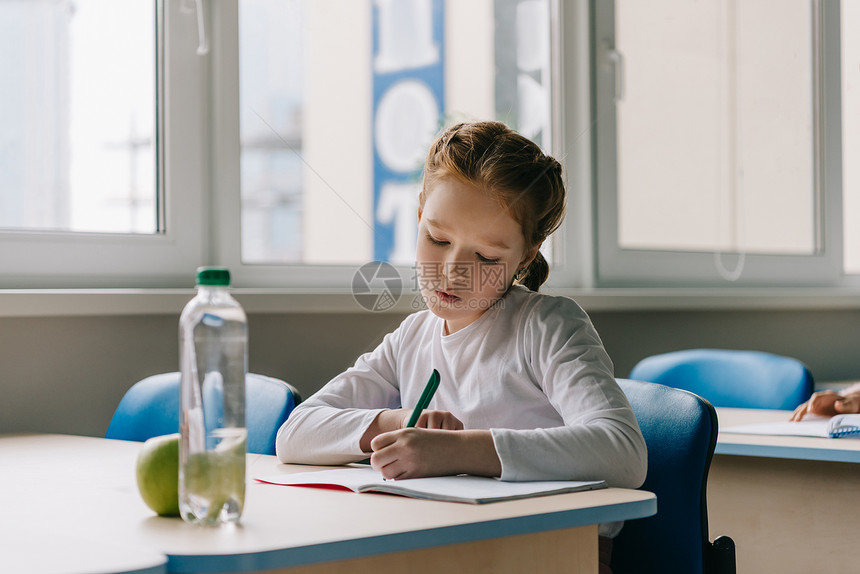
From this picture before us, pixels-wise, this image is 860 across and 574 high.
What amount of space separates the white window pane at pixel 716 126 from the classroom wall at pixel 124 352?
362 millimetres

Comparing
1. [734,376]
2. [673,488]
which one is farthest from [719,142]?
[673,488]

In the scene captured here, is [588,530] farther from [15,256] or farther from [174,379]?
[15,256]

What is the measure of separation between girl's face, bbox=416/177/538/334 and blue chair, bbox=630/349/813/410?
2.82 feet

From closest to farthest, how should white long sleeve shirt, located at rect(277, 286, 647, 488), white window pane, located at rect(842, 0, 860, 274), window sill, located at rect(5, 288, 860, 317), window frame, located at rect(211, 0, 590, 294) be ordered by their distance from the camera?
white long sleeve shirt, located at rect(277, 286, 647, 488)
window sill, located at rect(5, 288, 860, 317)
window frame, located at rect(211, 0, 590, 294)
white window pane, located at rect(842, 0, 860, 274)

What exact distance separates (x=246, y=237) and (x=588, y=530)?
131 cm

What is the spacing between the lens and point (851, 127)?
310 cm

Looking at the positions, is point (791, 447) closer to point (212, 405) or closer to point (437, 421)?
point (437, 421)

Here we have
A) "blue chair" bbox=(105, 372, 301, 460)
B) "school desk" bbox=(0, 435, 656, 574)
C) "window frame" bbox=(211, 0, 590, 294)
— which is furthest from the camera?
"window frame" bbox=(211, 0, 590, 294)

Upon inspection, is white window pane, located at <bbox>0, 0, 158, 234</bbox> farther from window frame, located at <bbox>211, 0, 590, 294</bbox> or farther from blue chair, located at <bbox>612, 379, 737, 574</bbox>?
blue chair, located at <bbox>612, 379, 737, 574</bbox>

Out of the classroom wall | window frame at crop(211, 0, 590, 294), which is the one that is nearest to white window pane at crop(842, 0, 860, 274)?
the classroom wall

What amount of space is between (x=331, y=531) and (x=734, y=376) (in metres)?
1.44

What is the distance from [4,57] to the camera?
1788mm

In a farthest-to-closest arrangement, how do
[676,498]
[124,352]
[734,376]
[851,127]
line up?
1. [851,127]
2. [734,376]
3. [124,352]
4. [676,498]

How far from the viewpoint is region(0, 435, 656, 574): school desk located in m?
0.67
